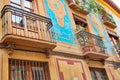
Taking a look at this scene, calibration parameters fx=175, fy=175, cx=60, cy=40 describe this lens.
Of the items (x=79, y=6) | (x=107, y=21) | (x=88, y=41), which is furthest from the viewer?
(x=107, y=21)

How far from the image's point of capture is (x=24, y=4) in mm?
7465

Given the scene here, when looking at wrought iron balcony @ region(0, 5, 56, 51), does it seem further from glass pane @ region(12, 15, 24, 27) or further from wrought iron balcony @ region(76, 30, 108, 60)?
wrought iron balcony @ region(76, 30, 108, 60)

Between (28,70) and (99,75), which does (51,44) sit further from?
(99,75)

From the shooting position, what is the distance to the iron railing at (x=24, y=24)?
5621mm

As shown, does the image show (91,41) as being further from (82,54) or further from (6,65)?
(6,65)

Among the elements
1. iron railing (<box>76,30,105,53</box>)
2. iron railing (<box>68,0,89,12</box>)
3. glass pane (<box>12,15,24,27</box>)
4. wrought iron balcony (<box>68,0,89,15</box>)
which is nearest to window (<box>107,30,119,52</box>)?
iron railing (<box>68,0,89,12</box>)

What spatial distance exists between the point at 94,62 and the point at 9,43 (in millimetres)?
4667

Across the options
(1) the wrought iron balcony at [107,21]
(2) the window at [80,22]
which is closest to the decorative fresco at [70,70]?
(2) the window at [80,22]

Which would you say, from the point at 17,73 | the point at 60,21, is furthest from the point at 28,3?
the point at 17,73

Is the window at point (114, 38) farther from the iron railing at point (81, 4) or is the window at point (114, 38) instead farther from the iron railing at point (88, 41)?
the iron railing at point (88, 41)

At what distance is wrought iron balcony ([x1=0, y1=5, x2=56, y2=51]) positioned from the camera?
534 centimetres

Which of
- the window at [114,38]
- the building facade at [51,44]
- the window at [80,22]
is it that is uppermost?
the window at [80,22]

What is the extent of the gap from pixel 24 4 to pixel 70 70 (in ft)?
Answer: 11.1

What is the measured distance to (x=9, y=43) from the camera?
5.31 metres
